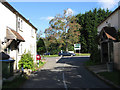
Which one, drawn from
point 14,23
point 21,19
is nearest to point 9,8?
point 14,23

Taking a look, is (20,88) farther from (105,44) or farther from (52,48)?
(52,48)

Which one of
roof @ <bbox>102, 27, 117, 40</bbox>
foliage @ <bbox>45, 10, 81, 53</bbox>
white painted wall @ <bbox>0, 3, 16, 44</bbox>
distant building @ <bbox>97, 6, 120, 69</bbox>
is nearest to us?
white painted wall @ <bbox>0, 3, 16, 44</bbox>

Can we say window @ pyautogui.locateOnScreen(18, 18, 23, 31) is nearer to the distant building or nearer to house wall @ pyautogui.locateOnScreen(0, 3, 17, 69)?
house wall @ pyautogui.locateOnScreen(0, 3, 17, 69)

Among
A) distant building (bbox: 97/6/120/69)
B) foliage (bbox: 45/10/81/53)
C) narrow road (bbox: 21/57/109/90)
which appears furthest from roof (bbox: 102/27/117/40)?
foliage (bbox: 45/10/81/53)

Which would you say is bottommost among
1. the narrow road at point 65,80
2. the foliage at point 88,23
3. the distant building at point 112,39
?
the narrow road at point 65,80

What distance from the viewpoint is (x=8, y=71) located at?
9977 millimetres

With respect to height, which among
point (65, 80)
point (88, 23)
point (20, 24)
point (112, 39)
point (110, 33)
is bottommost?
point (65, 80)

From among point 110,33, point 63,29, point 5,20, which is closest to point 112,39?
point 110,33

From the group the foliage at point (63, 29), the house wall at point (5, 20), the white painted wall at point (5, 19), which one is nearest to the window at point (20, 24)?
the house wall at point (5, 20)

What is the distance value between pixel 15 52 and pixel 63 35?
34014 millimetres

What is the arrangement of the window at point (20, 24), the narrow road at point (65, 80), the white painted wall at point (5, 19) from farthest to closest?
the window at point (20, 24) < the white painted wall at point (5, 19) < the narrow road at point (65, 80)

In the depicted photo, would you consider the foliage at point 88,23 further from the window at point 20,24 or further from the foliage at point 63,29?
the window at point 20,24

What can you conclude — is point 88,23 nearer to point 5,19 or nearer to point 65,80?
point 5,19

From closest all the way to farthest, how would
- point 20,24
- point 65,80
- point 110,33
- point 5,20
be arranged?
point 65,80 → point 5,20 → point 20,24 → point 110,33
